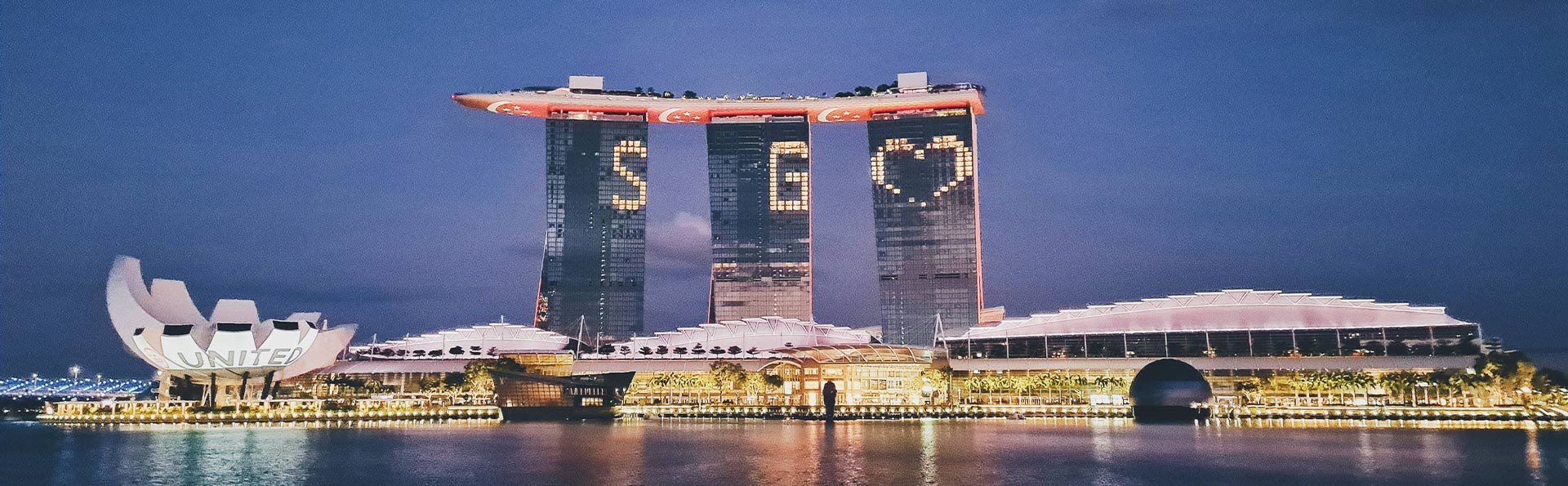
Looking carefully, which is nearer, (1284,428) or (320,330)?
(1284,428)

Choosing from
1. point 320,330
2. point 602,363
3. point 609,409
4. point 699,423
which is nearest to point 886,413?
point 699,423

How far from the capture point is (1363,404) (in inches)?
4611

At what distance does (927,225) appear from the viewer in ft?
620

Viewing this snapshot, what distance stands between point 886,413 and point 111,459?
250 feet

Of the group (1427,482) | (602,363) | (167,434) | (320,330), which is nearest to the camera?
(1427,482)

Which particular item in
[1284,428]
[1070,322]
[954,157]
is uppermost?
[954,157]

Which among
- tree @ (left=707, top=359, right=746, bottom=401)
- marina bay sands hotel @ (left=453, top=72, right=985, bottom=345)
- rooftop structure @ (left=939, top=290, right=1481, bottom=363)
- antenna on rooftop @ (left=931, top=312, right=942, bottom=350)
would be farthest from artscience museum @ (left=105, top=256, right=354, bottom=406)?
antenna on rooftop @ (left=931, top=312, right=942, bottom=350)

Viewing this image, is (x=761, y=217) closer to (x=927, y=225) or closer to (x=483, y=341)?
(x=927, y=225)

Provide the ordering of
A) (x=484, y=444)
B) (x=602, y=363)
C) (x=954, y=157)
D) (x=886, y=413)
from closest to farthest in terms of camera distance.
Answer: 1. (x=484, y=444)
2. (x=886, y=413)
3. (x=602, y=363)
4. (x=954, y=157)

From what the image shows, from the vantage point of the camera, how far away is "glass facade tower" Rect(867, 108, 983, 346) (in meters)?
187

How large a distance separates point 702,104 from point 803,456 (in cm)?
13948

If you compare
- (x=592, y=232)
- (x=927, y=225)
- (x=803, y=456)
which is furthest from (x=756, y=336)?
(x=803, y=456)

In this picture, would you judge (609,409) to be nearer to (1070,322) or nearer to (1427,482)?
(1070,322)

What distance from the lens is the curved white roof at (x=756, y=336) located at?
166m
